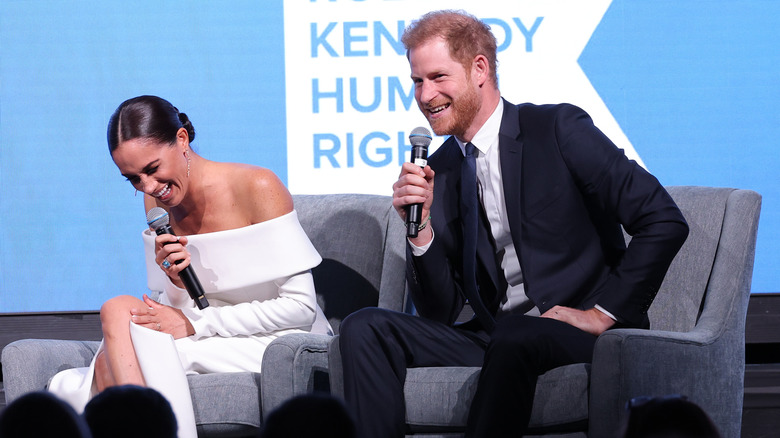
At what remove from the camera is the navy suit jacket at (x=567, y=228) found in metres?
2.15

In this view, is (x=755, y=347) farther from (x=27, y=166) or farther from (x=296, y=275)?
(x=27, y=166)

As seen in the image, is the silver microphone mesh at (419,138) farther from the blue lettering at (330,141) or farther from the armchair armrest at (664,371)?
the blue lettering at (330,141)

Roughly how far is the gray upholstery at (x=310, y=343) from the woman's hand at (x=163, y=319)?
16 cm

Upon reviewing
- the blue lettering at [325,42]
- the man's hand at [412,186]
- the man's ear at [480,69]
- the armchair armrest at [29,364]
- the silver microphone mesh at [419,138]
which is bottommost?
the armchair armrest at [29,364]

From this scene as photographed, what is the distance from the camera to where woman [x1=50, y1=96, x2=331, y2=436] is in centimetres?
231

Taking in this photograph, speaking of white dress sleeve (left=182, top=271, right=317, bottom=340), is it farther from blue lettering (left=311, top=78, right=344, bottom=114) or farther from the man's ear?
blue lettering (left=311, top=78, right=344, bottom=114)

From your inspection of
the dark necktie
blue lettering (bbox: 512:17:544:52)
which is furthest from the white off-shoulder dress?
blue lettering (bbox: 512:17:544:52)

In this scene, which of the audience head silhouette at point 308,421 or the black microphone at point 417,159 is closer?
the audience head silhouette at point 308,421

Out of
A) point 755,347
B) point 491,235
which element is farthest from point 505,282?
point 755,347

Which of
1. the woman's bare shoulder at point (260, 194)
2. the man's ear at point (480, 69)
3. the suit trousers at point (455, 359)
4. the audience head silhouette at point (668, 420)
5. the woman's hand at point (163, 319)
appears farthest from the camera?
the woman's bare shoulder at point (260, 194)

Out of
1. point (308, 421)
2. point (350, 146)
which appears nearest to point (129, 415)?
point (308, 421)

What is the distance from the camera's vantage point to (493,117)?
2426 mm

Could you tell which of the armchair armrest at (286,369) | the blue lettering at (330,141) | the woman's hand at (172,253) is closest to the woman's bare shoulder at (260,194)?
the woman's hand at (172,253)

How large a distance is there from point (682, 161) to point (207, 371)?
5.91ft
